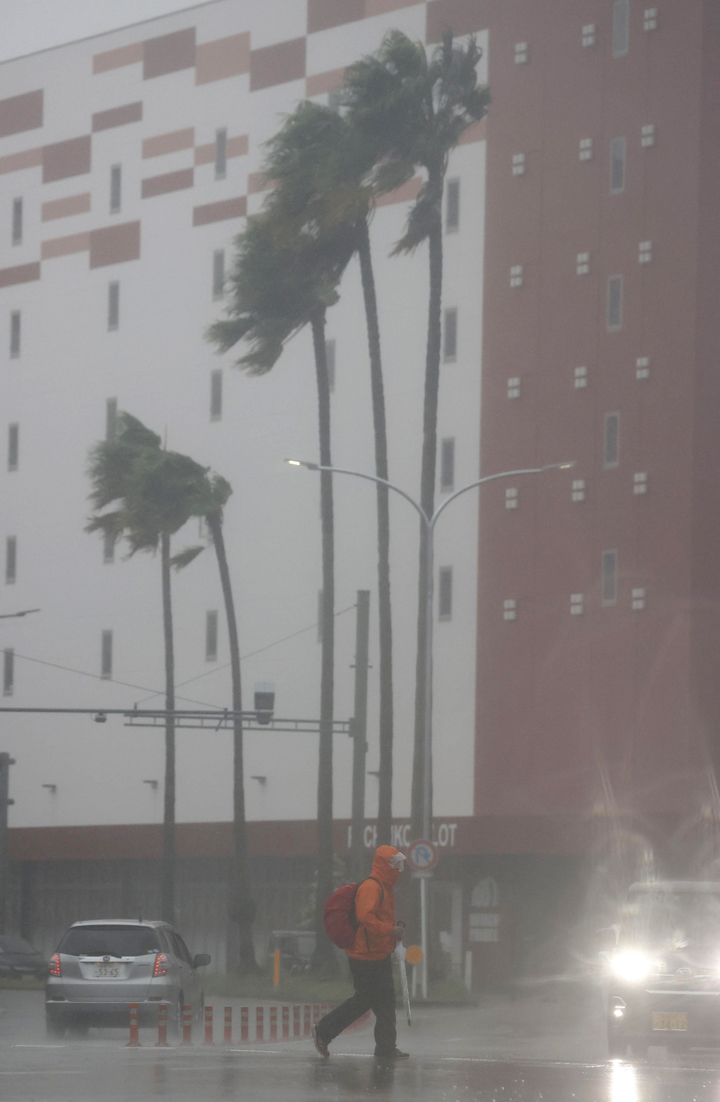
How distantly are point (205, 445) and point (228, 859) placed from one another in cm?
1262

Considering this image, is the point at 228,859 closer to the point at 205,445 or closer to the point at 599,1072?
the point at 205,445

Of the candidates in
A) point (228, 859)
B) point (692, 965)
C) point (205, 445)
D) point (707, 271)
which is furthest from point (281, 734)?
point (692, 965)

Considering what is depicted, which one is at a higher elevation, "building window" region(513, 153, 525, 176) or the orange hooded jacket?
"building window" region(513, 153, 525, 176)

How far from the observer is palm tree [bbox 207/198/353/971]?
45.2 metres

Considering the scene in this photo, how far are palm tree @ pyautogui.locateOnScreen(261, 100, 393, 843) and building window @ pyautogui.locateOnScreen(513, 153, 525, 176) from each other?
7.92 metres

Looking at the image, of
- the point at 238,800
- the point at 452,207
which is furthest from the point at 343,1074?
the point at 452,207

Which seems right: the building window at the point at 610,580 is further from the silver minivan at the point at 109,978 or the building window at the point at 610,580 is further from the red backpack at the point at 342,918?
the red backpack at the point at 342,918

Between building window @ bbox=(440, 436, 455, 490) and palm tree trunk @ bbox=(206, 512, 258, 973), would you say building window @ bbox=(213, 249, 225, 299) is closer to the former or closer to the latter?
building window @ bbox=(440, 436, 455, 490)

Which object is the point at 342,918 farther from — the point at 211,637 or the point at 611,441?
the point at 211,637

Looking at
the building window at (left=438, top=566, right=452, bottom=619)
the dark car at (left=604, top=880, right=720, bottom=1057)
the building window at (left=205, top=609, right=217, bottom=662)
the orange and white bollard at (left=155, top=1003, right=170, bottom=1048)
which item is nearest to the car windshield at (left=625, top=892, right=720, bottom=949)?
the dark car at (left=604, top=880, right=720, bottom=1057)

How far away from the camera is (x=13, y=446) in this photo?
6800cm

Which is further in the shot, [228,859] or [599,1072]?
[228,859]

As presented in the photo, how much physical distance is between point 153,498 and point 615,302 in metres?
12.6

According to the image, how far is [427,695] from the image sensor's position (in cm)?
3741
